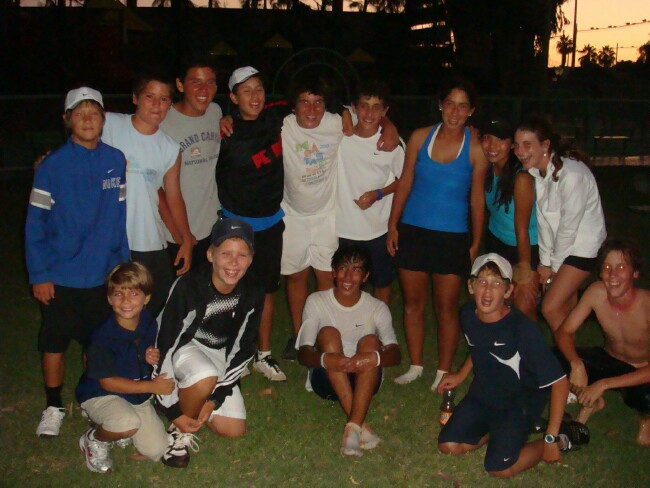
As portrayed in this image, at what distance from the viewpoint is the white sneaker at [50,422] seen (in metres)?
4.33

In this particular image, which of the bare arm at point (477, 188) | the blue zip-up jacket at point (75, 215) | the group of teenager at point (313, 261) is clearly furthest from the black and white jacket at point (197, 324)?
the bare arm at point (477, 188)

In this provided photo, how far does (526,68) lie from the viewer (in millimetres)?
30781

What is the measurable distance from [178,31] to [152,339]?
27.6 m

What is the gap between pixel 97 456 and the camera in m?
4.00

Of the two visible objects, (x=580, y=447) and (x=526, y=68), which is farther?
(x=526, y=68)

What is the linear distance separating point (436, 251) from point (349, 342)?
868mm

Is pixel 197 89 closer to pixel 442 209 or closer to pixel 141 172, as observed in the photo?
pixel 141 172

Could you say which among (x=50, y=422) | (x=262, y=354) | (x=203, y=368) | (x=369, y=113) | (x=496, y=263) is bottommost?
(x=50, y=422)

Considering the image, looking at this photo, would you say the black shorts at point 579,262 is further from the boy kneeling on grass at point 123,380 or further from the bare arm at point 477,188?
the boy kneeling on grass at point 123,380

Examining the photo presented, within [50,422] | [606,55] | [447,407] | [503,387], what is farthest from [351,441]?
[606,55]

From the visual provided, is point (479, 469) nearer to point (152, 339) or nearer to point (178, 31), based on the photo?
point (152, 339)

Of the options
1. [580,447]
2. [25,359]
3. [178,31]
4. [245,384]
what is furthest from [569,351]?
[178,31]

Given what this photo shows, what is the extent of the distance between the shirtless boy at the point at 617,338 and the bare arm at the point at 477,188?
0.84 m

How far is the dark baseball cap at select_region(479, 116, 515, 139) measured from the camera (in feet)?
15.6
